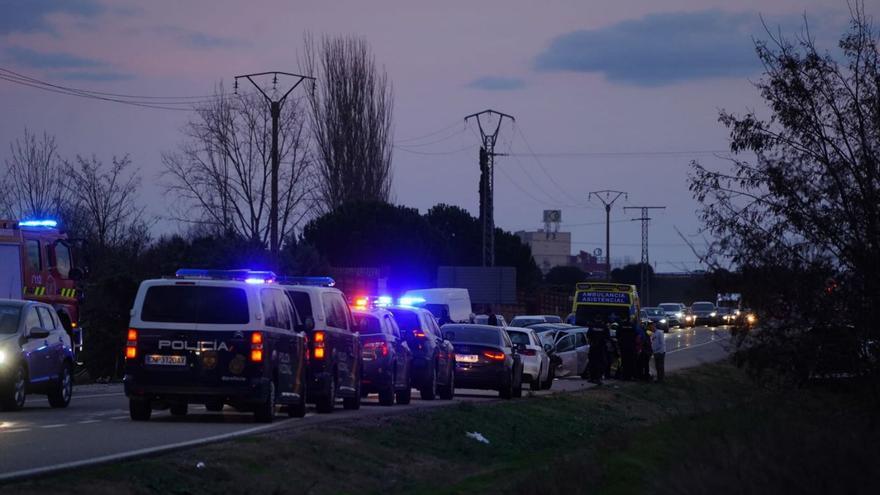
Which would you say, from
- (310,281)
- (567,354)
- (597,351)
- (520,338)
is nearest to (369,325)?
(310,281)

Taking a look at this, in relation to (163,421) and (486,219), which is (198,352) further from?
(486,219)

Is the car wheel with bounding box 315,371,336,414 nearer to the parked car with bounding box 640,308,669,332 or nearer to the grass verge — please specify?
the grass verge

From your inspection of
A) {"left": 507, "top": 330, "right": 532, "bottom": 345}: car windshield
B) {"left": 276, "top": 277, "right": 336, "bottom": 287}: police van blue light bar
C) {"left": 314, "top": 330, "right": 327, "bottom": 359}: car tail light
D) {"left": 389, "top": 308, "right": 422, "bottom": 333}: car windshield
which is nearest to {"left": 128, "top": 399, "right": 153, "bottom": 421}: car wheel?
{"left": 314, "top": 330, "right": 327, "bottom": 359}: car tail light

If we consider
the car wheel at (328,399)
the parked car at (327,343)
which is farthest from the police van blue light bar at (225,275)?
the car wheel at (328,399)

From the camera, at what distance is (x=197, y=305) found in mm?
19953

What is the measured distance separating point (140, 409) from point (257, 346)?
2.13 m

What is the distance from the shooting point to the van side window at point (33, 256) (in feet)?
92.9

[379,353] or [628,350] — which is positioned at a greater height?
[379,353]

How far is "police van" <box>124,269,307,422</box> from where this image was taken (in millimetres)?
19750

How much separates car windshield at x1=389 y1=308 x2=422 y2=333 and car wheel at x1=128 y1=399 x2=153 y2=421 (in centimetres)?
862

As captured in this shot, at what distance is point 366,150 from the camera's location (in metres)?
85.7

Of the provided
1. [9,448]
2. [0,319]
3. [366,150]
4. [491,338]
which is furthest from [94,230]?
[9,448]

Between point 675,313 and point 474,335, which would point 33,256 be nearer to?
point 474,335

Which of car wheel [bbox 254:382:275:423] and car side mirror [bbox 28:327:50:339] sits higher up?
car side mirror [bbox 28:327:50:339]
